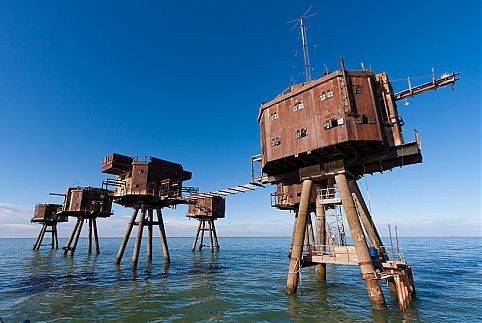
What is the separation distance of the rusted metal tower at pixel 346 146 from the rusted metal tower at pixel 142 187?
14.8 m

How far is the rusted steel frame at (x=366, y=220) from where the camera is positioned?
1573 cm

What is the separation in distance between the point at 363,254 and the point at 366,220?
11.5 feet

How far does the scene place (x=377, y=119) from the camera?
14.4m

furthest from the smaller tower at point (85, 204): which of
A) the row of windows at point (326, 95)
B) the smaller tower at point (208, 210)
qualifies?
the row of windows at point (326, 95)

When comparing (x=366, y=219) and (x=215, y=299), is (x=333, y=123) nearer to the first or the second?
(x=366, y=219)

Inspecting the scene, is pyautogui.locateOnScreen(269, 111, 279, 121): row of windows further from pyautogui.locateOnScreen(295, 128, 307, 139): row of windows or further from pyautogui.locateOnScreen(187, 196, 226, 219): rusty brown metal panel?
pyautogui.locateOnScreen(187, 196, 226, 219): rusty brown metal panel

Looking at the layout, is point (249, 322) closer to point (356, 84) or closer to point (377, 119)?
point (377, 119)

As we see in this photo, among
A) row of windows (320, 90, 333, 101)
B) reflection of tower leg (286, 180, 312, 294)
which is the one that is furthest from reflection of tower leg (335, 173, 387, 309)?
row of windows (320, 90, 333, 101)

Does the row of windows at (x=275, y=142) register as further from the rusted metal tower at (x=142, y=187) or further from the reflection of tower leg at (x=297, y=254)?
the rusted metal tower at (x=142, y=187)

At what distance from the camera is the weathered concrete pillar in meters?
15.7

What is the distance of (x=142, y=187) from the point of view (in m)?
27.3

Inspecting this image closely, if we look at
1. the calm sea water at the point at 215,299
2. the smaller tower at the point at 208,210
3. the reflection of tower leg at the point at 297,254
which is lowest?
the calm sea water at the point at 215,299

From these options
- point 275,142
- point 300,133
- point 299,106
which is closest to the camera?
point 300,133

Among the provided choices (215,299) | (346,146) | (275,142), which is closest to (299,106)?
(275,142)
